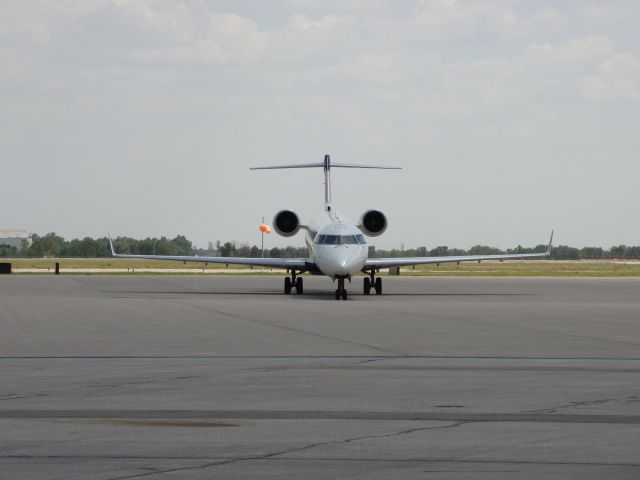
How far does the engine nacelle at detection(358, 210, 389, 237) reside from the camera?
4619 centimetres

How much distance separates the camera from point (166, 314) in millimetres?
28312

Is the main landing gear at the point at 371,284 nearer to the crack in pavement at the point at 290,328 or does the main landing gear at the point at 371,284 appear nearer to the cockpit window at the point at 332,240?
the cockpit window at the point at 332,240

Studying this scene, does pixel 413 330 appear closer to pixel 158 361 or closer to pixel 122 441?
pixel 158 361

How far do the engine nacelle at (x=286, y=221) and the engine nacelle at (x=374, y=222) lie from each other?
268 centimetres

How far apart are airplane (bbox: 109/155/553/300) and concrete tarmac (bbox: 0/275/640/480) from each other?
50.3 feet

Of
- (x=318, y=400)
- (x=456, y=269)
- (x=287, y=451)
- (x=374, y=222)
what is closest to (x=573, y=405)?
(x=318, y=400)

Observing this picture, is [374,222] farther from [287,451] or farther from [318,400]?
[287,451]

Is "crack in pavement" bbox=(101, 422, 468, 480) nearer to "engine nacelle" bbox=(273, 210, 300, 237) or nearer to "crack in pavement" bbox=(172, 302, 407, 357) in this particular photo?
"crack in pavement" bbox=(172, 302, 407, 357)

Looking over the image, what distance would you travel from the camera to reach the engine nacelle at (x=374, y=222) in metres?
46.2

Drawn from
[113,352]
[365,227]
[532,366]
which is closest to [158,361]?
[113,352]

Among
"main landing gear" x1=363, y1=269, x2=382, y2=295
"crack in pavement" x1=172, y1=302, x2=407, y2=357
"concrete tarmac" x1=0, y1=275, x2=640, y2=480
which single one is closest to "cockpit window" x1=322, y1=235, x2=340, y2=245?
"main landing gear" x1=363, y1=269, x2=382, y2=295

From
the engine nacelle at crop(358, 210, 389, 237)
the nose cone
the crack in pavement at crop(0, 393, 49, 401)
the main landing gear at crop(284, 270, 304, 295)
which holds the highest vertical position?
the engine nacelle at crop(358, 210, 389, 237)

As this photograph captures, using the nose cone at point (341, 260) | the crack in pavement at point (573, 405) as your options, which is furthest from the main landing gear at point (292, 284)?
the crack in pavement at point (573, 405)

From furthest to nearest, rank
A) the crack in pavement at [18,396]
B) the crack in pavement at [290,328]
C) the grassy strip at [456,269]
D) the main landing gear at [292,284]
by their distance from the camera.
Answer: the grassy strip at [456,269] → the main landing gear at [292,284] → the crack in pavement at [290,328] → the crack in pavement at [18,396]
